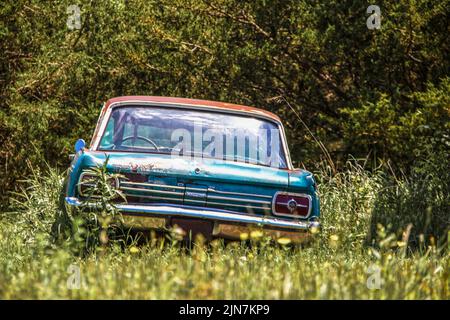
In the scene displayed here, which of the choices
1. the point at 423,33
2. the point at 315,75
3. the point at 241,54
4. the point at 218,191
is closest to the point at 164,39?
the point at 241,54

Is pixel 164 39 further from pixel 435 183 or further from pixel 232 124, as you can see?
pixel 232 124

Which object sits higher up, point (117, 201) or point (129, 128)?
point (129, 128)

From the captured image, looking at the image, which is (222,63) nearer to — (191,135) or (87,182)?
(191,135)

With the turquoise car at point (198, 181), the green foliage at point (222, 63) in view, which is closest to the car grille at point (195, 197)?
the turquoise car at point (198, 181)

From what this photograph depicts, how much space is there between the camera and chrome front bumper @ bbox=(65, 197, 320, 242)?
23.7ft

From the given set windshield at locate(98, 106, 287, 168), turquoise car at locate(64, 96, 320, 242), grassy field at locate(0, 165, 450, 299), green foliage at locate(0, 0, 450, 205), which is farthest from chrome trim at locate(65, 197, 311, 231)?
green foliage at locate(0, 0, 450, 205)

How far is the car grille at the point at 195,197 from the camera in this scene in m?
7.33

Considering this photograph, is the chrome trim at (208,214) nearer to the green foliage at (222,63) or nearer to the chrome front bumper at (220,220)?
the chrome front bumper at (220,220)

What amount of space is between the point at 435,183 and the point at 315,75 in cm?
643

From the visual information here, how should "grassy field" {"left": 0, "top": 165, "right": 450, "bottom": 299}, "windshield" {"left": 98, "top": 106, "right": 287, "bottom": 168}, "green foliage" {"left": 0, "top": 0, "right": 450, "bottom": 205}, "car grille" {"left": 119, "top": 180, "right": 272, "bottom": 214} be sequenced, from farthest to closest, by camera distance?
"green foliage" {"left": 0, "top": 0, "right": 450, "bottom": 205} < "windshield" {"left": 98, "top": 106, "right": 287, "bottom": 168} < "car grille" {"left": 119, "top": 180, "right": 272, "bottom": 214} < "grassy field" {"left": 0, "top": 165, "right": 450, "bottom": 299}

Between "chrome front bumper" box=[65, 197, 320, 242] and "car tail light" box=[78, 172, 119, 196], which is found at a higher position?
"car tail light" box=[78, 172, 119, 196]

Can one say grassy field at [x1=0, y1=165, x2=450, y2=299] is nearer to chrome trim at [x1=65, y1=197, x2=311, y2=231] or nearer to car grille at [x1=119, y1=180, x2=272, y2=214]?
chrome trim at [x1=65, y1=197, x2=311, y2=231]
